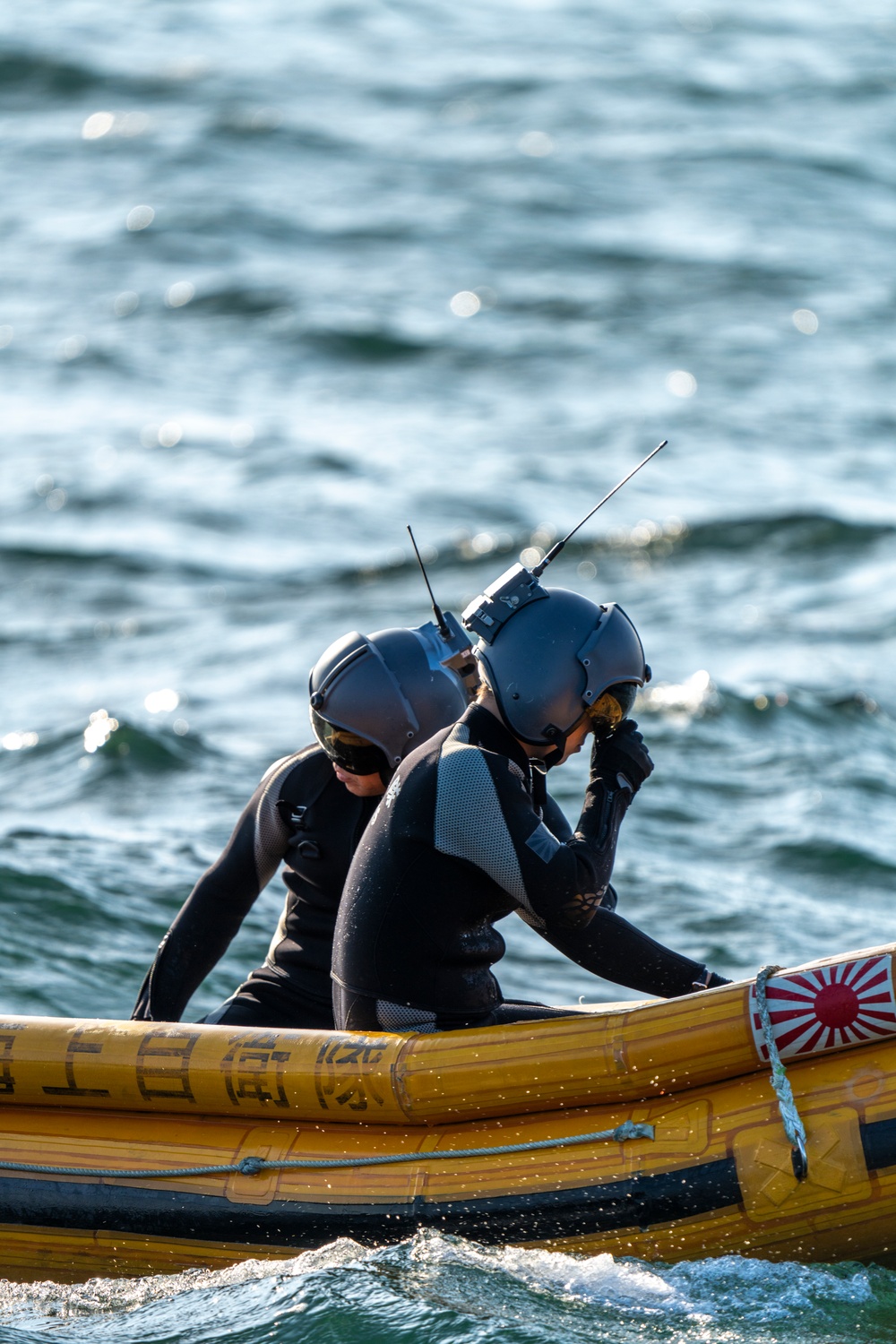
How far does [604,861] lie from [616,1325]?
46.0 inches

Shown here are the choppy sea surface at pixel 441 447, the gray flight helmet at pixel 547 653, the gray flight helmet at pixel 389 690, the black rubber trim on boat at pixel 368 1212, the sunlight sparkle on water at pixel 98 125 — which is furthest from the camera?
the sunlight sparkle on water at pixel 98 125

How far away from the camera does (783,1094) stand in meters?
4.37

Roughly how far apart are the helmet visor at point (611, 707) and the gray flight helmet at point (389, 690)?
66 centimetres

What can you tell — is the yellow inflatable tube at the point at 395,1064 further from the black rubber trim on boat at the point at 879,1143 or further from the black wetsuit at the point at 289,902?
the black wetsuit at the point at 289,902

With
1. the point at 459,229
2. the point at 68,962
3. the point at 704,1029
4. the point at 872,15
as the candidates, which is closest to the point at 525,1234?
the point at 704,1029

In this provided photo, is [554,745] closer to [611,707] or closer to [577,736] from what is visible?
[577,736]

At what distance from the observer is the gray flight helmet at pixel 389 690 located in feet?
17.3

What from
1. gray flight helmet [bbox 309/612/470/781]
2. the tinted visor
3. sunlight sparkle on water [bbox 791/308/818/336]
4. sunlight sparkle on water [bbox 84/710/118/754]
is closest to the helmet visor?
gray flight helmet [bbox 309/612/470/781]

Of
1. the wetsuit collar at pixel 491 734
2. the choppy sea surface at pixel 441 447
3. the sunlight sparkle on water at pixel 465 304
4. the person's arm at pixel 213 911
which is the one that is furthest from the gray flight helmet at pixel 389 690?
the sunlight sparkle on water at pixel 465 304

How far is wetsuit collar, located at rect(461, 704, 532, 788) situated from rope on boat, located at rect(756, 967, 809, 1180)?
0.88 m

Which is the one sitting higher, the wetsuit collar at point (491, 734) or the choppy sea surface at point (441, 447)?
the wetsuit collar at point (491, 734)

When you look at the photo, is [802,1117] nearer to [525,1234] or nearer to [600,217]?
[525,1234]

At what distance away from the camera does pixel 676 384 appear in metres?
22.5

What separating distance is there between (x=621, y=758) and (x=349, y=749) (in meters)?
0.91
